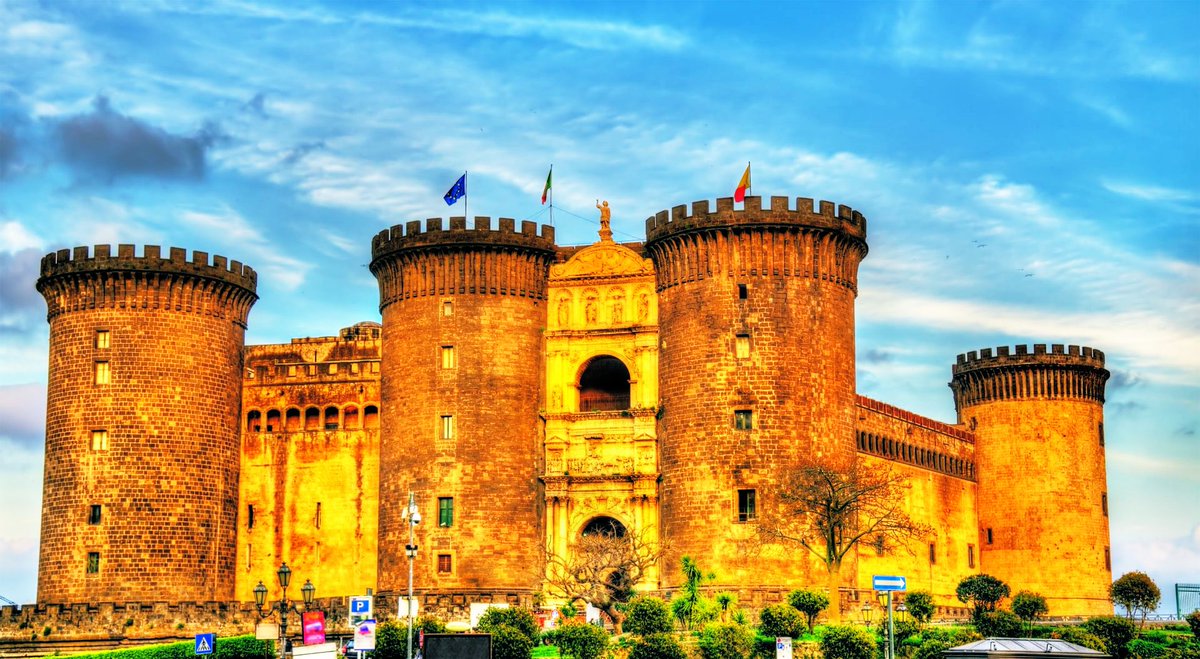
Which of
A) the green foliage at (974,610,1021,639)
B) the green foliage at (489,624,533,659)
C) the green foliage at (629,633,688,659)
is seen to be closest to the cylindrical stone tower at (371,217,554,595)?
the green foliage at (489,624,533,659)

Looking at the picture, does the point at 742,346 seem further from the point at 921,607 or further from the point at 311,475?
the point at 311,475

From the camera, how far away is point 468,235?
75.5 metres

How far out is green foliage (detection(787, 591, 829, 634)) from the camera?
64125 millimetres

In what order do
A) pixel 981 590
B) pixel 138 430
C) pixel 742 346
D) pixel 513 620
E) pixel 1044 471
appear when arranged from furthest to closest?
pixel 1044 471 → pixel 981 590 → pixel 138 430 → pixel 742 346 → pixel 513 620

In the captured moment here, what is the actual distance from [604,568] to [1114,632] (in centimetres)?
1887

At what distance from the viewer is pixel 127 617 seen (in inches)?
2707

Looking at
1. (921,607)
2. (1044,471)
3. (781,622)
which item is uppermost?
(1044,471)

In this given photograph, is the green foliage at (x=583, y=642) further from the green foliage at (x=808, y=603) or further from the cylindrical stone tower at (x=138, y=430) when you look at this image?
the cylindrical stone tower at (x=138, y=430)

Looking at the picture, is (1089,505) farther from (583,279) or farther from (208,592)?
(208,592)

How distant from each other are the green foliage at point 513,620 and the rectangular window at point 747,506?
43.3 ft

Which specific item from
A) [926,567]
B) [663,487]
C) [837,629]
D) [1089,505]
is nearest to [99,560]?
[663,487]

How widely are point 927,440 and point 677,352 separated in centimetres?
1952

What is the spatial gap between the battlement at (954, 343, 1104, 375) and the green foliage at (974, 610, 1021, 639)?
26376mm

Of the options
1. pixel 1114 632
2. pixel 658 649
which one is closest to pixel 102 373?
pixel 658 649
